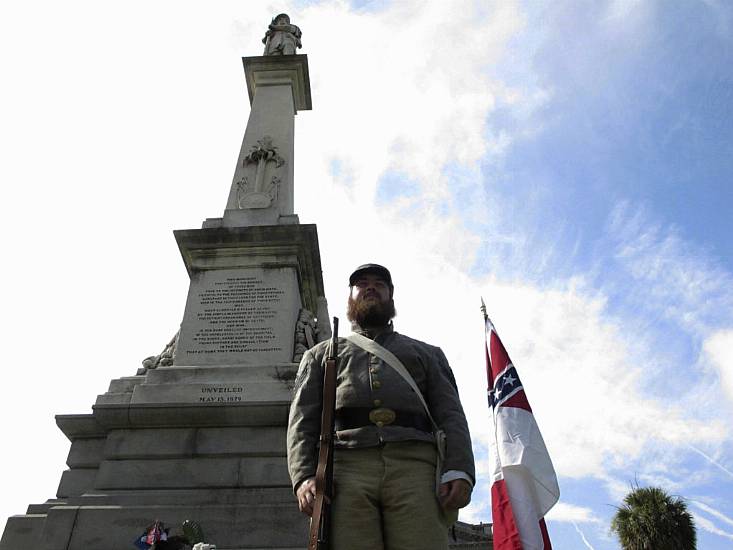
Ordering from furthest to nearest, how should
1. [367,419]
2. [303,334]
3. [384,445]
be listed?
[303,334]
[367,419]
[384,445]

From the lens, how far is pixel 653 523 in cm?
1495

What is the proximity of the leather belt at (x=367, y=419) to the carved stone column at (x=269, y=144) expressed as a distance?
6.06 meters

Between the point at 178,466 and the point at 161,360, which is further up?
the point at 161,360

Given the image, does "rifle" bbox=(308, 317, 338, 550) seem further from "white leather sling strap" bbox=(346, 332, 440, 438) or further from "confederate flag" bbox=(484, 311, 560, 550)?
"confederate flag" bbox=(484, 311, 560, 550)

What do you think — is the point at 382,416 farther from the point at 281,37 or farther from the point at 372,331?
the point at 281,37

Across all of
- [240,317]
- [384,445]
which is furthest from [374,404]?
[240,317]

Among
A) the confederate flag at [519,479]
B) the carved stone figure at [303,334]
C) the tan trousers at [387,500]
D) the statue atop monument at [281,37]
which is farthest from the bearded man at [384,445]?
the statue atop monument at [281,37]

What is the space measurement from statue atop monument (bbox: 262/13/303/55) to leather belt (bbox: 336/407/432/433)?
1114 cm

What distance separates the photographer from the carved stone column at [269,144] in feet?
31.0

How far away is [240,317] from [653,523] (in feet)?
A: 41.9

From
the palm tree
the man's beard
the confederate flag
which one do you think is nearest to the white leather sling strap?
the man's beard

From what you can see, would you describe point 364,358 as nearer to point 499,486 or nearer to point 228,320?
point 499,486

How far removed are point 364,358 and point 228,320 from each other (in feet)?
15.9

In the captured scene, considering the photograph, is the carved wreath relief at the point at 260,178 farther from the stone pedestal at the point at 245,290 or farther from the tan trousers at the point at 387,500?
the tan trousers at the point at 387,500
